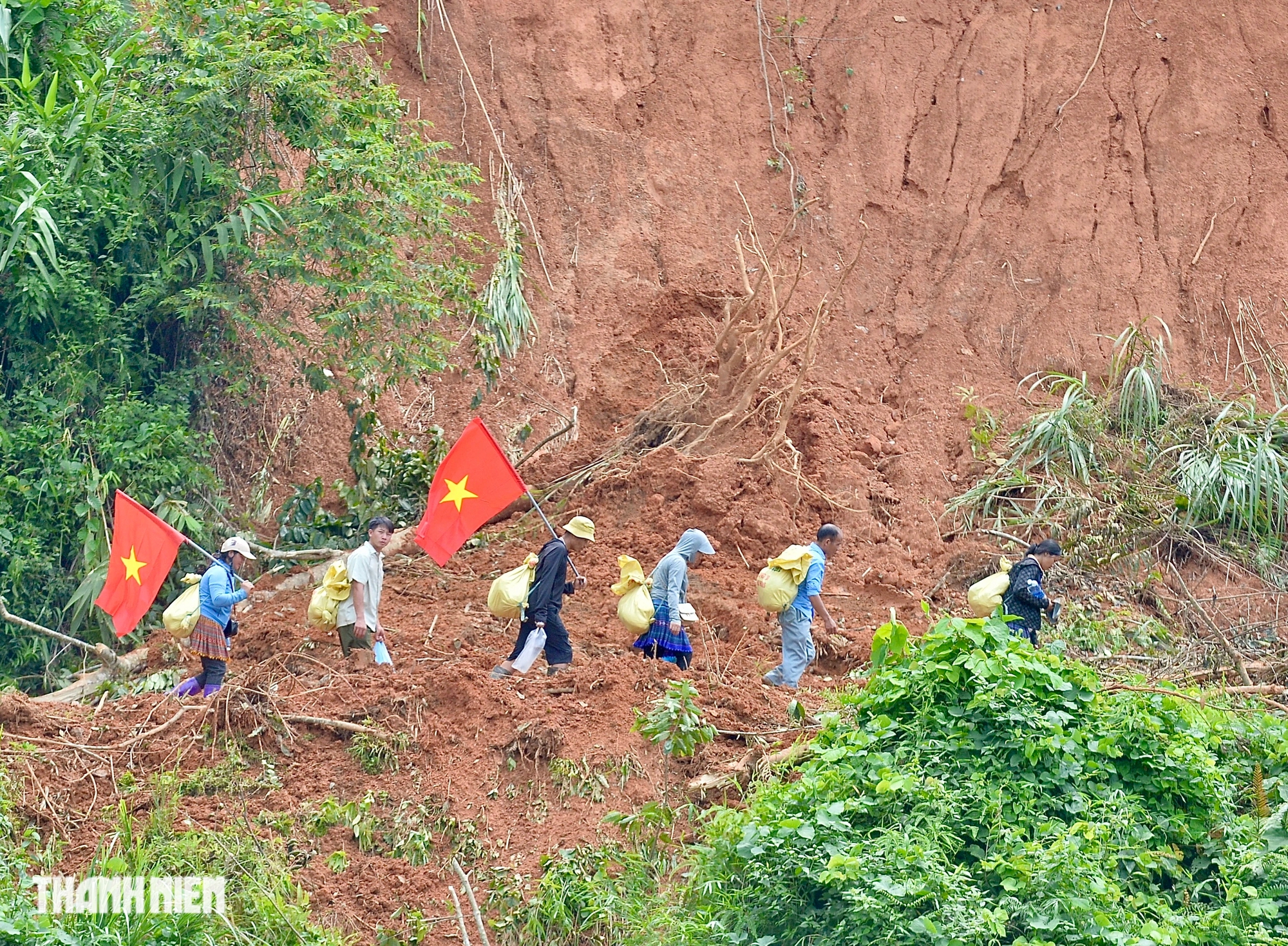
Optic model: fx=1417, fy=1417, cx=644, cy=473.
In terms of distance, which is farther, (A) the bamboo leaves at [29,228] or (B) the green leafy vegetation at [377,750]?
(A) the bamboo leaves at [29,228]

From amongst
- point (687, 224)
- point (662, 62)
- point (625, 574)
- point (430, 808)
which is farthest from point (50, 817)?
point (662, 62)

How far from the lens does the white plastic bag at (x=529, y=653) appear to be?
839 cm

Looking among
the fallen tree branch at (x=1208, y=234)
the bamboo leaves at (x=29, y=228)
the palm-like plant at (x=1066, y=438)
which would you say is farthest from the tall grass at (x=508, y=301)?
the fallen tree branch at (x=1208, y=234)

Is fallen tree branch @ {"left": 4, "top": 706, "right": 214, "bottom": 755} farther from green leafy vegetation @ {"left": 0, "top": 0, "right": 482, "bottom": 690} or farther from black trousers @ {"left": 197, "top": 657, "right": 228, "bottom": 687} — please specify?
green leafy vegetation @ {"left": 0, "top": 0, "right": 482, "bottom": 690}

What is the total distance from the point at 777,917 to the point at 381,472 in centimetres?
647

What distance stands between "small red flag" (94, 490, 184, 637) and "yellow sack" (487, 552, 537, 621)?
2.00 meters

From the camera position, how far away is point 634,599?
28.1 feet

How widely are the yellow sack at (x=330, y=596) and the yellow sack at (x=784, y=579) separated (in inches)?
98.7

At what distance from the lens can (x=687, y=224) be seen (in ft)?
46.0

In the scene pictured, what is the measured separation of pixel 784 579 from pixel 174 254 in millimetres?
5770

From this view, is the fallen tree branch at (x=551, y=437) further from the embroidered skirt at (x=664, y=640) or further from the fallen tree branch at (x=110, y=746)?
the fallen tree branch at (x=110, y=746)

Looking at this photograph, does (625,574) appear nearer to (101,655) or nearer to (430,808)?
(430,808)

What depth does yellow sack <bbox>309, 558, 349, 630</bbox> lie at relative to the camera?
8523 mm

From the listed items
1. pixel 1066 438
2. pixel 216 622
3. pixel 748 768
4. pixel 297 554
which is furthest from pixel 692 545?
pixel 1066 438
